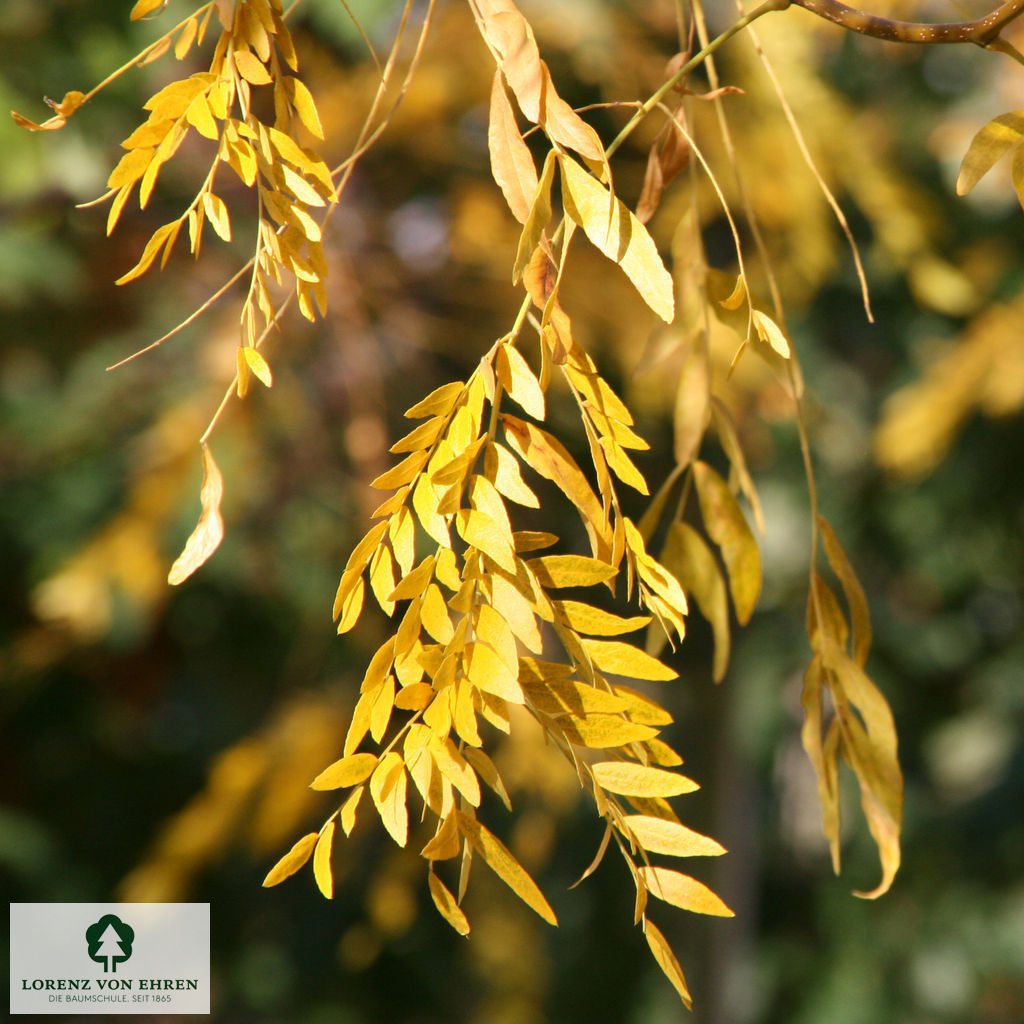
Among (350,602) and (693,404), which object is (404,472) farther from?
(693,404)

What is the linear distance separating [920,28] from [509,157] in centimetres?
12

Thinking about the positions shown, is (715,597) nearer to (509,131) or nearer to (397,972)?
(509,131)

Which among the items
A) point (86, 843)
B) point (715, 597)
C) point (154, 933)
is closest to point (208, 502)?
point (715, 597)

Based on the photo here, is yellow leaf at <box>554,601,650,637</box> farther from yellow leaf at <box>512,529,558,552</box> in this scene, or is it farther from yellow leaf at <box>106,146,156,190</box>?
yellow leaf at <box>106,146,156,190</box>

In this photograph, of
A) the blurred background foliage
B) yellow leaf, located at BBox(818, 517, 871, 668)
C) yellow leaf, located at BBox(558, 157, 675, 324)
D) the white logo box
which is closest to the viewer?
yellow leaf, located at BBox(558, 157, 675, 324)

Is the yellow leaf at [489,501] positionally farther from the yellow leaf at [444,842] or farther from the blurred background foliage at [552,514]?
the blurred background foliage at [552,514]

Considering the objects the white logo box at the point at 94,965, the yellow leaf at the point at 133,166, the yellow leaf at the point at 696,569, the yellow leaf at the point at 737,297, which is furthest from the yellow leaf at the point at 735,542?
the white logo box at the point at 94,965

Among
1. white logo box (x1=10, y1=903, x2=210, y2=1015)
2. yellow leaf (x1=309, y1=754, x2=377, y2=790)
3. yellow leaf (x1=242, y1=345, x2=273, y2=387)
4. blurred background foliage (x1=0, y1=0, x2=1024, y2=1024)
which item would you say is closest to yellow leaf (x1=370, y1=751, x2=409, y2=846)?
yellow leaf (x1=309, y1=754, x2=377, y2=790)

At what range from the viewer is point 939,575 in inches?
89.0

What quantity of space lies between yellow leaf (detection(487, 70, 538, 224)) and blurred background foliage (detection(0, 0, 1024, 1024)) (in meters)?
0.79

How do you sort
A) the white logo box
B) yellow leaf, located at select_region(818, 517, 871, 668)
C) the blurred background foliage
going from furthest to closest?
the blurred background foliage, the white logo box, yellow leaf, located at select_region(818, 517, 871, 668)

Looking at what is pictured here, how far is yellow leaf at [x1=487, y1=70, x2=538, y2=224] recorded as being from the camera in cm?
29

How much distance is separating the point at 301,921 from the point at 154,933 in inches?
39.3

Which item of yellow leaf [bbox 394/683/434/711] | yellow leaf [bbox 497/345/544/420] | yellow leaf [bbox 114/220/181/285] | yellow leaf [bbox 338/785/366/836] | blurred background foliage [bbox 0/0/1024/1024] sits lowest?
blurred background foliage [bbox 0/0/1024/1024]
